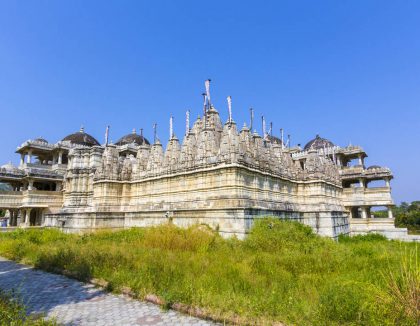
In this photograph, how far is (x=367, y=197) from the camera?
35.9 meters

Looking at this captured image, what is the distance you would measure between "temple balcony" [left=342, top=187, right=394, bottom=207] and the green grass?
22.9 metres

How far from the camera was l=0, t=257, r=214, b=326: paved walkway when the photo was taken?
261 inches

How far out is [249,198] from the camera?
1800 cm

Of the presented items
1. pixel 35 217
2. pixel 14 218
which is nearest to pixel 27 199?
pixel 35 217

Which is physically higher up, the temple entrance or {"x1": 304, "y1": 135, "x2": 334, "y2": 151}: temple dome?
{"x1": 304, "y1": 135, "x2": 334, "y2": 151}: temple dome

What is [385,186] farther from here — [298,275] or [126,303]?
[126,303]

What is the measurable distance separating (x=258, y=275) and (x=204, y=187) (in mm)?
10259

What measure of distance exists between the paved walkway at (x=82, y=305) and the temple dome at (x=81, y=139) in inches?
1385

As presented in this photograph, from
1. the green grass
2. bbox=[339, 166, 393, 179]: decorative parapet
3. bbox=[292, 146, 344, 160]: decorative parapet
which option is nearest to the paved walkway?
the green grass

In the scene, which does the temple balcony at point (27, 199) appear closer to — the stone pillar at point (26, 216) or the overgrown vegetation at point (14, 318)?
the stone pillar at point (26, 216)

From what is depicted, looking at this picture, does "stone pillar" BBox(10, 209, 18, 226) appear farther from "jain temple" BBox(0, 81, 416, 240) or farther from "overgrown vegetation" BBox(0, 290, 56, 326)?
"overgrown vegetation" BBox(0, 290, 56, 326)

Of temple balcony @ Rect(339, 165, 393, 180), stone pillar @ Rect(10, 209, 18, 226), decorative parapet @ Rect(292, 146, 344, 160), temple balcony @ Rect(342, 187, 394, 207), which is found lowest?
stone pillar @ Rect(10, 209, 18, 226)

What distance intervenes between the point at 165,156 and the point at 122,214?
6725 mm

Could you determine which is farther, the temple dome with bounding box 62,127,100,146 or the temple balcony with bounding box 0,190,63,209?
the temple dome with bounding box 62,127,100,146
